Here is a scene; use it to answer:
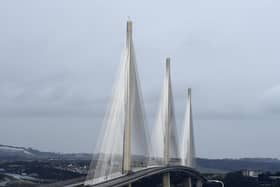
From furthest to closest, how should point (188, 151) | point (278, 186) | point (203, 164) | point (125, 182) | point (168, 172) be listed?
point (203, 164), point (278, 186), point (188, 151), point (168, 172), point (125, 182)

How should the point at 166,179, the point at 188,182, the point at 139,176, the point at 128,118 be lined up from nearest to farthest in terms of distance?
the point at 128,118 < the point at 139,176 < the point at 166,179 < the point at 188,182

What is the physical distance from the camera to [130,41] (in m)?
40.8

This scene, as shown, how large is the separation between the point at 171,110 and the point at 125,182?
1846 centimetres

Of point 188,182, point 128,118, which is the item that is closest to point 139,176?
point 128,118

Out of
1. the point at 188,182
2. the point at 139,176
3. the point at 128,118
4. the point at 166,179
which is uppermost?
the point at 128,118

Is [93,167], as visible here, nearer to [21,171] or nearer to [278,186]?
[278,186]

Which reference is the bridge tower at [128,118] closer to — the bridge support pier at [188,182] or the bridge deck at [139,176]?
A: the bridge deck at [139,176]

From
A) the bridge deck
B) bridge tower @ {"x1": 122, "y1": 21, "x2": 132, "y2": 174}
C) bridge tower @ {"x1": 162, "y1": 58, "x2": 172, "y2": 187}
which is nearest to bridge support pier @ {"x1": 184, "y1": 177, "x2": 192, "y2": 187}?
the bridge deck

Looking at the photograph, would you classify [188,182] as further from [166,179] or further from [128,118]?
[128,118]

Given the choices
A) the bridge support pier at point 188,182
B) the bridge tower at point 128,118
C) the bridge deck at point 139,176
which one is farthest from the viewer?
the bridge support pier at point 188,182

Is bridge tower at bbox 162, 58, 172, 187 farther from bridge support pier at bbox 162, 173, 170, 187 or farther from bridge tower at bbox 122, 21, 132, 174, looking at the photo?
bridge tower at bbox 122, 21, 132, 174

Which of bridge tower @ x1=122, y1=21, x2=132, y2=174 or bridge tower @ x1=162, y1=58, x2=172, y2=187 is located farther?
bridge tower @ x1=162, y1=58, x2=172, y2=187

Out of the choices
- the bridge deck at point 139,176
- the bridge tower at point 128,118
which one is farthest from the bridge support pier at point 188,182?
the bridge tower at point 128,118

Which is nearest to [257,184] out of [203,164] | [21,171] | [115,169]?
[21,171]
